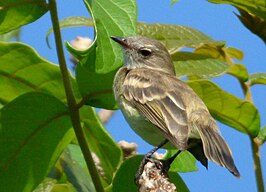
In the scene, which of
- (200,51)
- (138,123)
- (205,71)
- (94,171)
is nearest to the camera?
(94,171)

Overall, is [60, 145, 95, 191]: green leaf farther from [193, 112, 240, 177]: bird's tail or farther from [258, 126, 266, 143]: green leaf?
[258, 126, 266, 143]: green leaf

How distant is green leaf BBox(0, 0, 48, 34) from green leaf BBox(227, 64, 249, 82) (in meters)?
0.92

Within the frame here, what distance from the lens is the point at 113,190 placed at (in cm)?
314

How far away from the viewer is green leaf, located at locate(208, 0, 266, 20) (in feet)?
10.6

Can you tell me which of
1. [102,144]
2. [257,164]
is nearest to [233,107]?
[257,164]

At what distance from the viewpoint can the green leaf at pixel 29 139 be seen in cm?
325

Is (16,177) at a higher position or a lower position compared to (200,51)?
lower

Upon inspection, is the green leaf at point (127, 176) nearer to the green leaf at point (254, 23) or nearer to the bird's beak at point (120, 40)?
the bird's beak at point (120, 40)

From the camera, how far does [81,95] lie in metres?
3.28

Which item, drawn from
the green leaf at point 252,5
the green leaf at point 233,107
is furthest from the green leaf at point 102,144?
the green leaf at point 252,5

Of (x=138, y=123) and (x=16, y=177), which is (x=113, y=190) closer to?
(x=16, y=177)

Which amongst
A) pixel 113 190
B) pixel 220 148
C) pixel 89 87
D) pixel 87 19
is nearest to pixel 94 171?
pixel 113 190

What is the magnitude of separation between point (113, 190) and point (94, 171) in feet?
0.75

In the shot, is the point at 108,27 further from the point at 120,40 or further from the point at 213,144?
the point at 120,40
